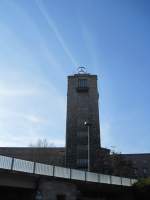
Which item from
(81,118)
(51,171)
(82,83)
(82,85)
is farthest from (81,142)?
(51,171)

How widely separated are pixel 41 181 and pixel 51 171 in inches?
51.0

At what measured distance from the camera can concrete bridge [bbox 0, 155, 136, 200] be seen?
23797mm

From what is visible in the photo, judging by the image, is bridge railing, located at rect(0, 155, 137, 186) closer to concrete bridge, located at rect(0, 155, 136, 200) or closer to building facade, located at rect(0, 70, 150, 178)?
concrete bridge, located at rect(0, 155, 136, 200)

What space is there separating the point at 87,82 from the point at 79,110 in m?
7.94

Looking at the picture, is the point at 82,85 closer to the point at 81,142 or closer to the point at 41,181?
the point at 81,142

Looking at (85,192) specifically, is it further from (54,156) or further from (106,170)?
(54,156)

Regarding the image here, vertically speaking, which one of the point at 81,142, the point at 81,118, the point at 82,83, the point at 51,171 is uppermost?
the point at 82,83

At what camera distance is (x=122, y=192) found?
36594 mm

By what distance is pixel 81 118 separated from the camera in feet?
212

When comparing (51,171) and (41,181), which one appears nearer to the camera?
(41,181)

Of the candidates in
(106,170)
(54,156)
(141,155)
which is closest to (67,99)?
(54,156)

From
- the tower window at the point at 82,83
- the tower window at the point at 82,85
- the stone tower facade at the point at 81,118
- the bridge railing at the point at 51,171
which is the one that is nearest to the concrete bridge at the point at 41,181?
the bridge railing at the point at 51,171

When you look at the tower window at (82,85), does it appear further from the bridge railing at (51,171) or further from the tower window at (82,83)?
the bridge railing at (51,171)

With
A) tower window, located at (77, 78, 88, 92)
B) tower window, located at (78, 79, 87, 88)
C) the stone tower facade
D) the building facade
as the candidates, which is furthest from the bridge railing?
tower window, located at (78, 79, 87, 88)
